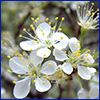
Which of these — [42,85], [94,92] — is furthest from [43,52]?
[94,92]

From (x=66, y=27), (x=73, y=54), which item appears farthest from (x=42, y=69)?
(x=66, y=27)

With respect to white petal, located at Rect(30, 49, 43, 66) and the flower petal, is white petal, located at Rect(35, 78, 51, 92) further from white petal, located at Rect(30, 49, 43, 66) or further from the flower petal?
the flower petal

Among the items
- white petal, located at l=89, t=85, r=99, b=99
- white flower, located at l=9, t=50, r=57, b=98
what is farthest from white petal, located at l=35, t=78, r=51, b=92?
white petal, located at l=89, t=85, r=99, b=99

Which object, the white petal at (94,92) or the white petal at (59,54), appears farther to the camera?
the white petal at (94,92)

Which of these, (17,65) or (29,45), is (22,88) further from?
(29,45)

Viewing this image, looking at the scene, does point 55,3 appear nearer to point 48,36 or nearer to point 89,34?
point 89,34

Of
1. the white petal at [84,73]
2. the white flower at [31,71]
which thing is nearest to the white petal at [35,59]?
the white flower at [31,71]

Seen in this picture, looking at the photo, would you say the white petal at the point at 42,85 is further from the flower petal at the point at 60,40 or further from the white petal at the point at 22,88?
the flower petal at the point at 60,40
